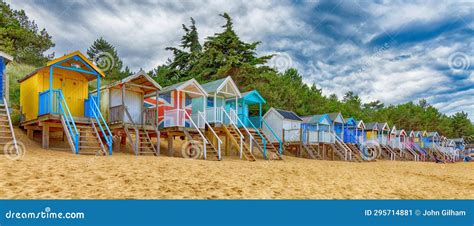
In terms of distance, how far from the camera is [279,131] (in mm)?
26266

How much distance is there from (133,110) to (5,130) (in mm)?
6401

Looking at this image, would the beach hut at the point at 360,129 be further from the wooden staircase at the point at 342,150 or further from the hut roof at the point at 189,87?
the hut roof at the point at 189,87

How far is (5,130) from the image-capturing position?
11.8 m

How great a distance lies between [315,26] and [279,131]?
45.5 ft

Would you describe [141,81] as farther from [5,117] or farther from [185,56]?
[185,56]

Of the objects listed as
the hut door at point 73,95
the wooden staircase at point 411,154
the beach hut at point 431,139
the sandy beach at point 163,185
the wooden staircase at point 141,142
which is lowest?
the wooden staircase at point 411,154

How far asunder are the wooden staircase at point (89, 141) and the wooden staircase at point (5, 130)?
1.75 metres

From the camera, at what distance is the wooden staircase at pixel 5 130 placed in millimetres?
10860

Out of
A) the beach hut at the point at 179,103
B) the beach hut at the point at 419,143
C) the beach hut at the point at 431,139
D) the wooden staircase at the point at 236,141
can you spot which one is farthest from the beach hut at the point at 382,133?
the beach hut at the point at 179,103

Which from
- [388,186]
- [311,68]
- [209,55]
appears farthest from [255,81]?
[388,186]

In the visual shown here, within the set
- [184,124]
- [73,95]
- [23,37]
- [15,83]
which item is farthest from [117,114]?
[23,37]

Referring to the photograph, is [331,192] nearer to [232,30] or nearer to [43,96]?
[43,96]

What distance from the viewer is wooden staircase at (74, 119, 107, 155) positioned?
12250 millimetres
